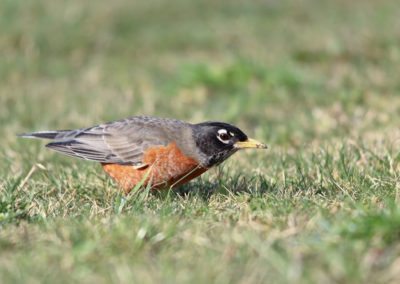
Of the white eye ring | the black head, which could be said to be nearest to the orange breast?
the black head

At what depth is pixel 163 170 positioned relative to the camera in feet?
20.8

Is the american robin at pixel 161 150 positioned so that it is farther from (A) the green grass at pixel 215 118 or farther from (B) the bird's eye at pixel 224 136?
(A) the green grass at pixel 215 118

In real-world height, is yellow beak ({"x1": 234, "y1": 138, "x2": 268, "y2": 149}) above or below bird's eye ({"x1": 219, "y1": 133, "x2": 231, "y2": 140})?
below

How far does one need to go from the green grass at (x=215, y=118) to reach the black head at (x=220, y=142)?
0.82 feet

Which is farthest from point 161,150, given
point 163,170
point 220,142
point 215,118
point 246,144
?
point 215,118

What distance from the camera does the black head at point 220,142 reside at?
643 centimetres

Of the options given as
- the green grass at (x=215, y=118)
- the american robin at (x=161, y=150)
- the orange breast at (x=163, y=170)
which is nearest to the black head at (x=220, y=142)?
the american robin at (x=161, y=150)

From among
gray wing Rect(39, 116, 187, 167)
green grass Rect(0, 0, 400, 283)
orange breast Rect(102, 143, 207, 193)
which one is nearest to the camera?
green grass Rect(0, 0, 400, 283)

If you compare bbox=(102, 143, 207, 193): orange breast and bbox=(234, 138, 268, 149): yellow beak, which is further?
bbox=(234, 138, 268, 149): yellow beak

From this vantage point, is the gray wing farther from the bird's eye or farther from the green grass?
the bird's eye

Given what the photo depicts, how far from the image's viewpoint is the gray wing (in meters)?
6.59

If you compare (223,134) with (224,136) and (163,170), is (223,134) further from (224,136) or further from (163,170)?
(163,170)

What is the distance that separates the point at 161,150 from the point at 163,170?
21cm

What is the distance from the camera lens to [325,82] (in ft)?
36.1
